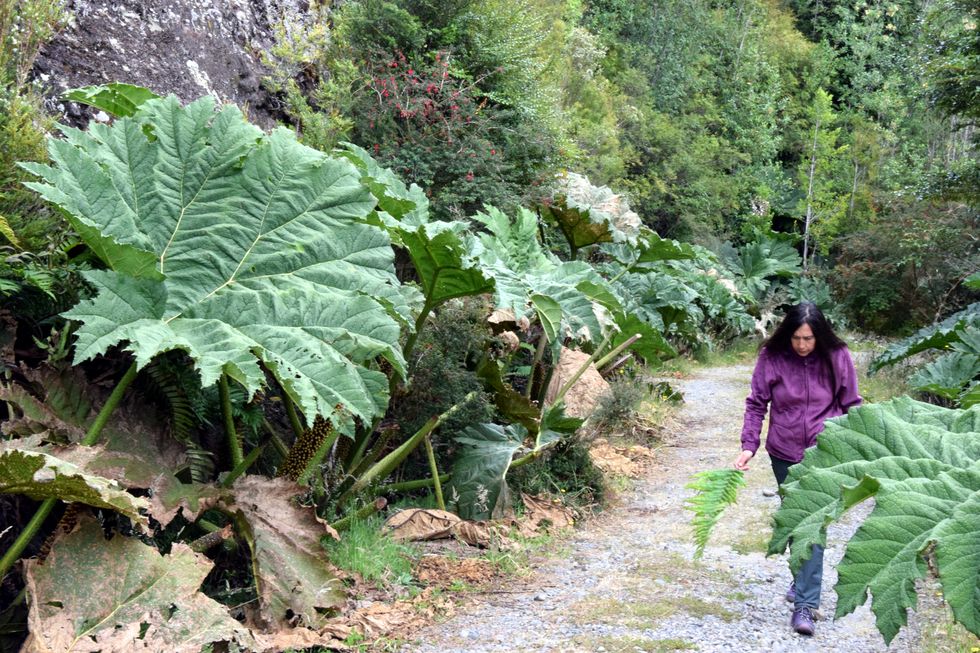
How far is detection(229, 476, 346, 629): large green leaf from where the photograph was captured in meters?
3.09

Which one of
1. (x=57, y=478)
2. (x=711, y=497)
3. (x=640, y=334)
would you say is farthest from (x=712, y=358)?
(x=57, y=478)

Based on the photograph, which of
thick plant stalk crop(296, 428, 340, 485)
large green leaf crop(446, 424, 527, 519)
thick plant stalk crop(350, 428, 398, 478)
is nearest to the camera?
thick plant stalk crop(296, 428, 340, 485)

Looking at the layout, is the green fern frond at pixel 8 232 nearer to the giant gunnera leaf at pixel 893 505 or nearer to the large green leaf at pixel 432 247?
the large green leaf at pixel 432 247

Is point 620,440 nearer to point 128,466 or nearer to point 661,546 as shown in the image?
point 661,546

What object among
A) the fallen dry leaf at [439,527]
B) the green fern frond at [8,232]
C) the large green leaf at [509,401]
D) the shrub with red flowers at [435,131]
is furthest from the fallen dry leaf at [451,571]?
the shrub with red flowers at [435,131]

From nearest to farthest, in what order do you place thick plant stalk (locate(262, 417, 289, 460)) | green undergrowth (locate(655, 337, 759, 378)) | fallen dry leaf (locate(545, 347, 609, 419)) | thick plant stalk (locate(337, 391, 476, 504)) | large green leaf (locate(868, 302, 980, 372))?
thick plant stalk (locate(262, 417, 289, 460)), thick plant stalk (locate(337, 391, 476, 504)), fallen dry leaf (locate(545, 347, 609, 419)), large green leaf (locate(868, 302, 980, 372)), green undergrowth (locate(655, 337, 759, 378))

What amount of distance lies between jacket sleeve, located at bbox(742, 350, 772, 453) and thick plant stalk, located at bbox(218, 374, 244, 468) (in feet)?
7.42

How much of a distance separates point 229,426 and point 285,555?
0.56 metres

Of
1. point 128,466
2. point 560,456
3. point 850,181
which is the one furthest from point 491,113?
point 850,181

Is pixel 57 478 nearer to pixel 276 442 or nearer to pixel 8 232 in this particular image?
pixel 8 232

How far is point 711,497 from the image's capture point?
2.41m

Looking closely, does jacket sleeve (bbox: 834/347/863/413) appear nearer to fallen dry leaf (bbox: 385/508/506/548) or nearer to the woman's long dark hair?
the woman's long dark hair

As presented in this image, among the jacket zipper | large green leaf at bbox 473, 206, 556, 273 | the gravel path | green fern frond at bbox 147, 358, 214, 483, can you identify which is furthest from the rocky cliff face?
the jacket zipper

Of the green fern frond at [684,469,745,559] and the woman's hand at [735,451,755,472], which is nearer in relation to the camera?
the green fern frond at [684,469,745,559]
